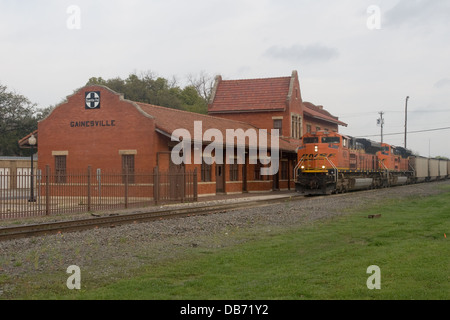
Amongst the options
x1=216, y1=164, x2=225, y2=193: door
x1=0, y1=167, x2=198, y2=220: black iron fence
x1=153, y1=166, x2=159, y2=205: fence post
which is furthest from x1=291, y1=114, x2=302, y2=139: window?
x1=153, y1=166, x2=159, y2=205: fence post

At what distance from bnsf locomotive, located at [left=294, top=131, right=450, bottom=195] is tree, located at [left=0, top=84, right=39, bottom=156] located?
4353 cm

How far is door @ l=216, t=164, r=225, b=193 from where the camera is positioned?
3373 cm

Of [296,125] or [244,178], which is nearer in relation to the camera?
[244,178]

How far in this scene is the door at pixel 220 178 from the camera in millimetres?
33728

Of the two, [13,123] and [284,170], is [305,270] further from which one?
[13,123]

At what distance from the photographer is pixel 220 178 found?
34031 mm

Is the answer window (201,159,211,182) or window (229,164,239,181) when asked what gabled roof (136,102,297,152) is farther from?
window (201,159,211,182)

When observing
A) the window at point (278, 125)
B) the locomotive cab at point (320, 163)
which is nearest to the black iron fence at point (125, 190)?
the locomotive cab at point (320, 163)

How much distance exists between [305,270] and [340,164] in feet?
76.6

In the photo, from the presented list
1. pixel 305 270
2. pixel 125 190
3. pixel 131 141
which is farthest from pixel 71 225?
pixel 131 141

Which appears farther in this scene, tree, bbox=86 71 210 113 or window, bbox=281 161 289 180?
tree, bbox=86 71 210 113

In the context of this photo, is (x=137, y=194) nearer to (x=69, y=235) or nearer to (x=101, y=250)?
(x=69, y=235)

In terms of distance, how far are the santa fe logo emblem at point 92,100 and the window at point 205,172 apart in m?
7.18

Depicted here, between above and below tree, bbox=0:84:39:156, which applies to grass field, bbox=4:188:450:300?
below
